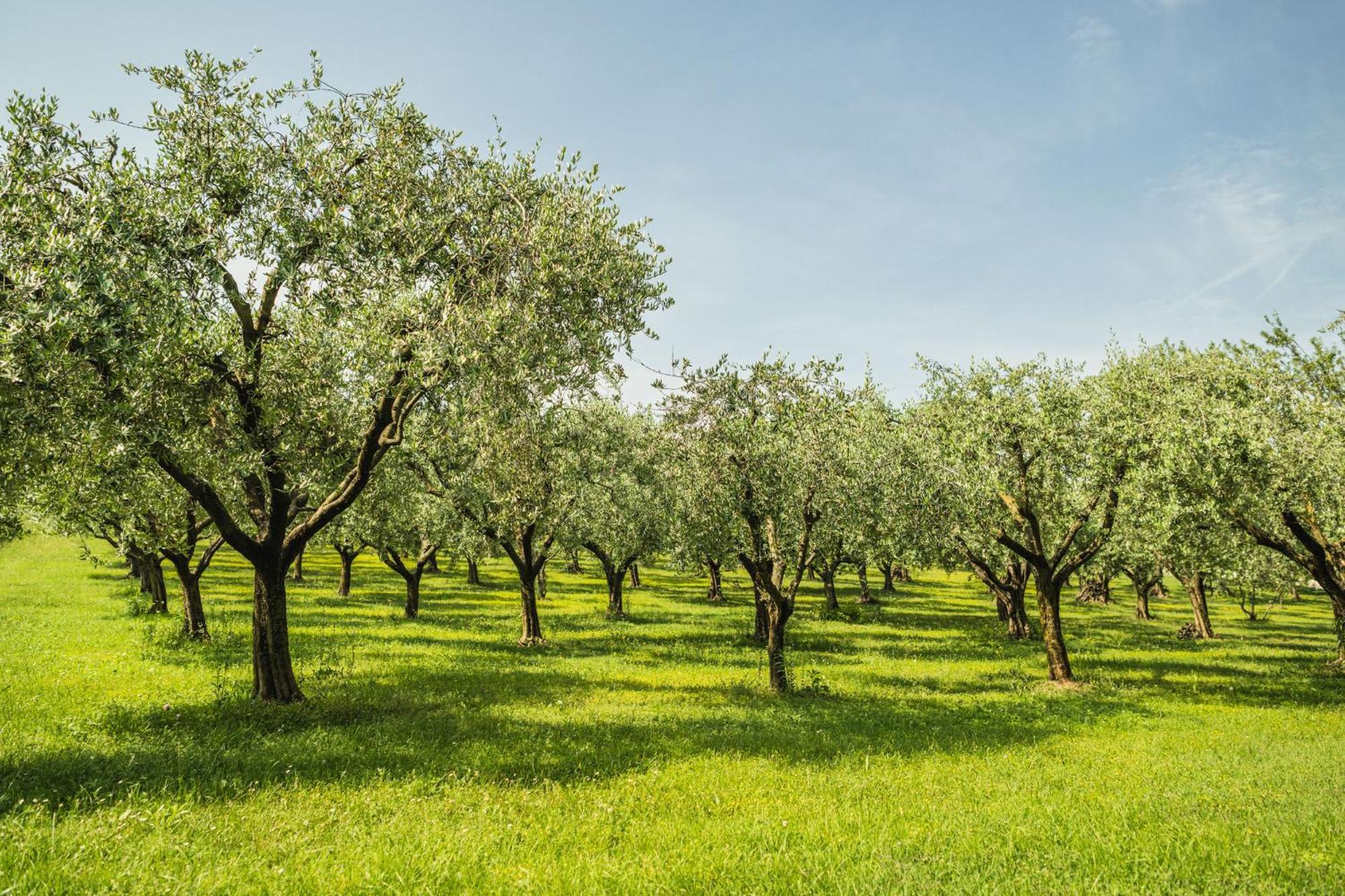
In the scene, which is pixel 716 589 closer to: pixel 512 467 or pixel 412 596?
pixel 412 596

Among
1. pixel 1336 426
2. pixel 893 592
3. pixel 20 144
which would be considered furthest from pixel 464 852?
pixel 893 592

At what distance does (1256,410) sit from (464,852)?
2610cm

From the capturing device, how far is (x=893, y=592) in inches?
2825

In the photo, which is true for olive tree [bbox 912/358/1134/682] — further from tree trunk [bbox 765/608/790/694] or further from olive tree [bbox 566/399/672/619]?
olive tree [bbox 566/399/672/619]

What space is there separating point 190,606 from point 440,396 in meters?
18.8

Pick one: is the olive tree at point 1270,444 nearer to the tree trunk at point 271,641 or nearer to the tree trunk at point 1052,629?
the tree trunk at point 1052,629

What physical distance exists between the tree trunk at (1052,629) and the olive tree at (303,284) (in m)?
18.9

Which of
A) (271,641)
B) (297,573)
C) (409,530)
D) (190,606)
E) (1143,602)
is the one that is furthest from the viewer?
(297,573)

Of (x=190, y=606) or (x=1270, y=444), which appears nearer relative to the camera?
(x=1270, y=444)

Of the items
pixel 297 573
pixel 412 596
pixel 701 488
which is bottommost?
pixel 412 596

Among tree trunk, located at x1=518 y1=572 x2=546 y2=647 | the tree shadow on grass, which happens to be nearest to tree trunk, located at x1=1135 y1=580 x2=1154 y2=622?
the tree shadow on grass

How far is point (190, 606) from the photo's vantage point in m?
27.2

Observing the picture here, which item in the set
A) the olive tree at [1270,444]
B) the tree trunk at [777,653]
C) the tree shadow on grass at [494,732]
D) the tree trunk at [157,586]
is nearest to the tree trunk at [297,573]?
the tree trunk at [157,586]

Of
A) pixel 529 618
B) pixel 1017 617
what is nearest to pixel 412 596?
pixel 529 618
